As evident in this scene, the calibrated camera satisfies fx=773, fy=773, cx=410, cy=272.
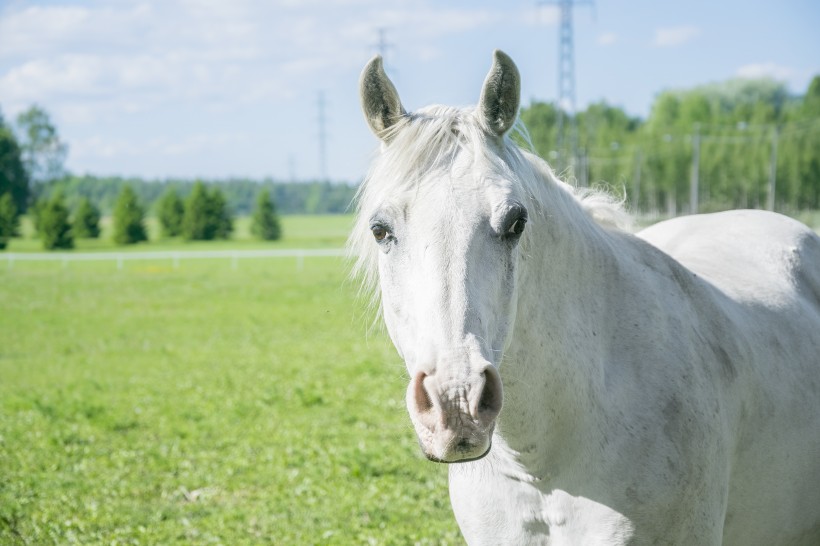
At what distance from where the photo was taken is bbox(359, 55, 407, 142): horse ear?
242 cm

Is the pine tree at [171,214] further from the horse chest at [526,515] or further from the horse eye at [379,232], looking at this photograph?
the horse eye at [379,232]

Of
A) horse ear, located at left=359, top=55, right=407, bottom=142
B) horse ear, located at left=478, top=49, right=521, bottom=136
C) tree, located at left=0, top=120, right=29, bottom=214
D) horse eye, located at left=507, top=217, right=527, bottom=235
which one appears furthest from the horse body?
tree, located at left=0, top=120, right=29, bottom=214

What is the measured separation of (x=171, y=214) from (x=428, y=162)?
2370 inches

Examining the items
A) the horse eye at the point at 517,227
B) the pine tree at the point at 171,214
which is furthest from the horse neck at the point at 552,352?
the pine tree at the point at 171,214

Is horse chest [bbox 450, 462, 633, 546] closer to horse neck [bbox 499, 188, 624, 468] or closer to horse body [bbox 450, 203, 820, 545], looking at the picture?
horse body [bbox 450, 203, 820, 545]

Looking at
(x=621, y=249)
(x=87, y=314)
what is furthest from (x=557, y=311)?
(x=87, y=314)

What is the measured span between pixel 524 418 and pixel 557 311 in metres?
0.37

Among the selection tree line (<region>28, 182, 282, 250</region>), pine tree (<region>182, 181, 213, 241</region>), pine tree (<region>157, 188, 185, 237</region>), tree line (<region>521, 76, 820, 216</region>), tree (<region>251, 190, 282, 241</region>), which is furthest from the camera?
tree line (<region>521, 76, 820, 216</region>)

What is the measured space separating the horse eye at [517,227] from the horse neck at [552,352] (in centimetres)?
15

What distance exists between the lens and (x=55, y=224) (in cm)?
3559

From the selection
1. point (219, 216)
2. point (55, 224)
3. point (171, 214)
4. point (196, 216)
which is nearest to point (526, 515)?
point (55, 224)

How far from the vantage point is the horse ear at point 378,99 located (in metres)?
2.42

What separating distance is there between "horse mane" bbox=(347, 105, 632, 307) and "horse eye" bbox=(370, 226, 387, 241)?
0.21 feet

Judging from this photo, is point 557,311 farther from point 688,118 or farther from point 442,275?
point 688,118
